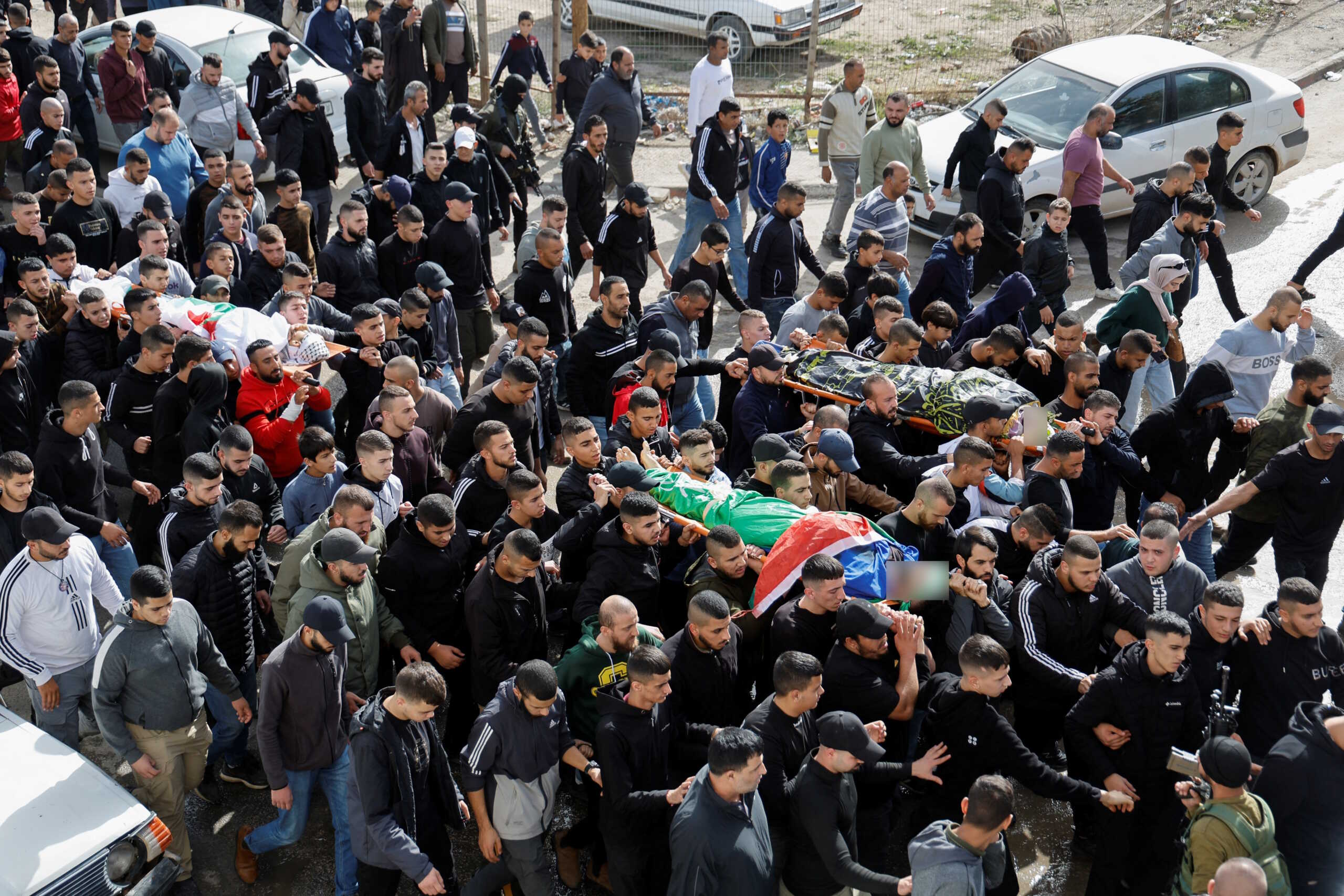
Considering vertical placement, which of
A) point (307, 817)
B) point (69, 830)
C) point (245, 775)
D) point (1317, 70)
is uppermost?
point (1317, 70)

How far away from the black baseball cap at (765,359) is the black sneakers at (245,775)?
3.59m

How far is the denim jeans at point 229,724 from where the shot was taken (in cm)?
617

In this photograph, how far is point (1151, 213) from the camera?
1052 centimetres

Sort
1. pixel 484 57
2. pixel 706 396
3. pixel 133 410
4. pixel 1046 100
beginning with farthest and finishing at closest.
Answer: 1. pixel 484 57
2. pixel 1046 100
3. pixel 706 396
4. pixel 133 410

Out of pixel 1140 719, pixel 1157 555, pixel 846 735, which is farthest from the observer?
pixel 1157 555

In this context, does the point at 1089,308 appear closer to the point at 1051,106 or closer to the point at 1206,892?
the point at 1051,106

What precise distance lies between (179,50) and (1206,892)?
40.2ft

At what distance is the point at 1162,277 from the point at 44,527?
711cm

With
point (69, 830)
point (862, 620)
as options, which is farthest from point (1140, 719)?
point (69, 830)

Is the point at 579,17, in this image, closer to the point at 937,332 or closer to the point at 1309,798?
the point at 937,332

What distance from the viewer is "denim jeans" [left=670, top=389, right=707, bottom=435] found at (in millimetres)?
Answer: 8305

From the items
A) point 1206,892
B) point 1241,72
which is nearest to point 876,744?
point 1206,892

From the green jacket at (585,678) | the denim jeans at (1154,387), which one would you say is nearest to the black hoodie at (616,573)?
the green jacket at (585,678)

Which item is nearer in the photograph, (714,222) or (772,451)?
(772,451)
